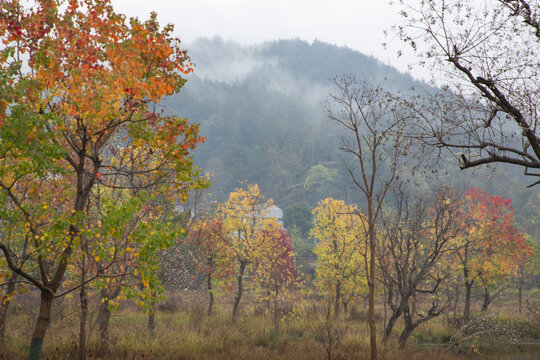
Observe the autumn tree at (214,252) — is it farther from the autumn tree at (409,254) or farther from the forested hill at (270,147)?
the forested hill at (270,147)

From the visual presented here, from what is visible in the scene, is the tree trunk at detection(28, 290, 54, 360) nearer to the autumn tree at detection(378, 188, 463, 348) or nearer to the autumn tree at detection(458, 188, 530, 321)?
the autumn tree at detection(378, 188, 463, 348)

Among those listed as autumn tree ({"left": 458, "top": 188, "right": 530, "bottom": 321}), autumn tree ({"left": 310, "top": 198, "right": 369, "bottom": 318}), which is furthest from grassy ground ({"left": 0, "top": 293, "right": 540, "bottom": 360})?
autumn tree ({"left": 458, "top": 188, "right": 530, "bottom": 321})

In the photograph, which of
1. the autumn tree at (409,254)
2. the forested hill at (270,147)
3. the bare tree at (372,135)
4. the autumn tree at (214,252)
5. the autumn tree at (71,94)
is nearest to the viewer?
the autumn tree at (71,94)

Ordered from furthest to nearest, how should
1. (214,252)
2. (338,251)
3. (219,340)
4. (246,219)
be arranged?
(214,252)
(246,219)
(338,251)
(219,340)

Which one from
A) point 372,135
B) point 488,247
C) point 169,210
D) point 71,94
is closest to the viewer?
point 71,94

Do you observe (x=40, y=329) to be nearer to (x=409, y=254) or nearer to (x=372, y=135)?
(x=372, y=135)

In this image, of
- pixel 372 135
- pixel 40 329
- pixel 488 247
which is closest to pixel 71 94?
pixel 40 329

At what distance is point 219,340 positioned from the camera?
13.4m

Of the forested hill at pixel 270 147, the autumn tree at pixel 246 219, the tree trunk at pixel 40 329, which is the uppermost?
the forested hill at pixel 270 147

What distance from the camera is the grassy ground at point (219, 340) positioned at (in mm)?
10603

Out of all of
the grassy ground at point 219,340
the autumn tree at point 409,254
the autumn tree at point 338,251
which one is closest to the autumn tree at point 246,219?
the autumn tree at point 338,251

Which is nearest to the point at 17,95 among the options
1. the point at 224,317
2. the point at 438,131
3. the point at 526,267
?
the point at 438,131

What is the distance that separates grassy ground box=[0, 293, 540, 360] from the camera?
34.8 feet

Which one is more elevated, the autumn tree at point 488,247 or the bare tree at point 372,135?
the bare tree at point 372,135
